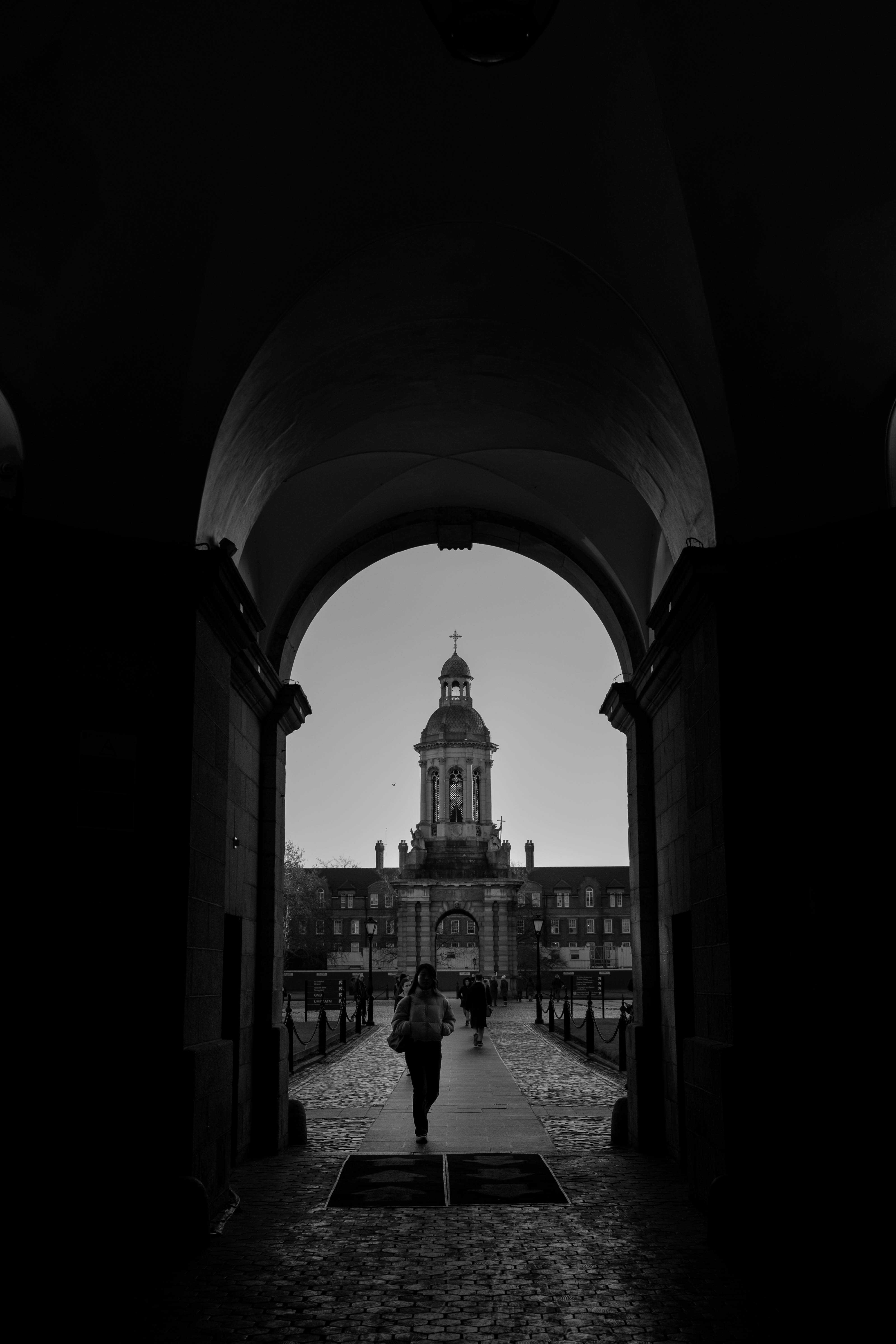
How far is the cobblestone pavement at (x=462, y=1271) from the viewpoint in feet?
21.1

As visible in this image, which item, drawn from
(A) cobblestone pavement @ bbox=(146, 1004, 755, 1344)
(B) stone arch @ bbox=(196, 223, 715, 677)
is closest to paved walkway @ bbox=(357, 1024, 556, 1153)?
(A) cobblestone pavement @ bbox=(146, 1004, 755, 1344)

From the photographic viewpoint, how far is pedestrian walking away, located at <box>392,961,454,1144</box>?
13094mm

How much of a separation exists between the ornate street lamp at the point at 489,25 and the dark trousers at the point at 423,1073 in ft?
33.9

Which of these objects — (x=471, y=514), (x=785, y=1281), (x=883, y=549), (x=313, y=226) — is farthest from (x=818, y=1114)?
(x=471, y=514)

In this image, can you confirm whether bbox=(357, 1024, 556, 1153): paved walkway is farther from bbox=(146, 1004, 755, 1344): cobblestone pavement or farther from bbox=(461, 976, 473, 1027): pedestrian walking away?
bbox=(461, 976, 473, 1027): pedestrian walking away

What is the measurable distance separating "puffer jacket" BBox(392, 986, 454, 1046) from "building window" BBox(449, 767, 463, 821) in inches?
2808

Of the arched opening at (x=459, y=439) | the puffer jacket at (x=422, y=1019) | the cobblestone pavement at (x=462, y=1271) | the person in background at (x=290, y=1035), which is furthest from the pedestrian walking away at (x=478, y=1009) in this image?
the cobblestone pavement at (x=462, y=1271)

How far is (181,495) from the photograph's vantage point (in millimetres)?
9406

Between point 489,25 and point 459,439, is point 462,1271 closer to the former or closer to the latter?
point 489,25

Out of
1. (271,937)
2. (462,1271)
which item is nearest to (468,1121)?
(271,937)

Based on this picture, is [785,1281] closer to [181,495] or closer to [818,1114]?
[818,1114]

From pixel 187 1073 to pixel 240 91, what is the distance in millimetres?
6561

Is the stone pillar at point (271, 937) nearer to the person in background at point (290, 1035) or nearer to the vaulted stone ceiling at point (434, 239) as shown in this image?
the person in background at point (290, 1035)

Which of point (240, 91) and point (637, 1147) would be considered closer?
point (240, 91)
